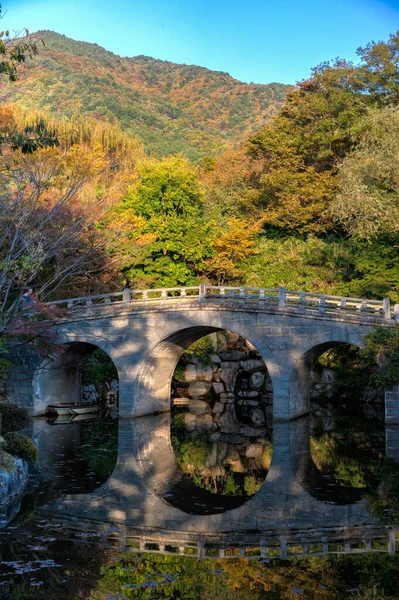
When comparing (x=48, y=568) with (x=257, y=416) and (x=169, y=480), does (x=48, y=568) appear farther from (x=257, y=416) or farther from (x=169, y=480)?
(x=257, y=416)

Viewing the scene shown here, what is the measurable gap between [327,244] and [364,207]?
6727 mm

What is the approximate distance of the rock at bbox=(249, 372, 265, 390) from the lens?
42500 millimetres

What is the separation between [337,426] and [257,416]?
5082 mm

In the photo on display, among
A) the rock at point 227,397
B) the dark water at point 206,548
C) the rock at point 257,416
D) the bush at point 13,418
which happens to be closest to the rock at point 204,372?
the rock at point 227,397

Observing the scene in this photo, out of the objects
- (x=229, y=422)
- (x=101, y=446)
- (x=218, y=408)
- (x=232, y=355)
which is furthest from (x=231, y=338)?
(x=101, y=446)

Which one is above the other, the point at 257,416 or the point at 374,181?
the point at 374,181

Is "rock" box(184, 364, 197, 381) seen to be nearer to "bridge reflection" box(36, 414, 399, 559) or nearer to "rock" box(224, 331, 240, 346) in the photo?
"rock" box(224, 331, 240, 346)

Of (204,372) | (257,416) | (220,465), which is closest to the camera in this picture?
(220,465)

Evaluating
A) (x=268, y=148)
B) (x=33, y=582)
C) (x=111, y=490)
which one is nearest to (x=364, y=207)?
(x=268, y=148)

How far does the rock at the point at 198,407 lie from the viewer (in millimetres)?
39000

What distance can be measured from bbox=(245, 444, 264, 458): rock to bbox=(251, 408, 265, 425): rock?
7.07 metres

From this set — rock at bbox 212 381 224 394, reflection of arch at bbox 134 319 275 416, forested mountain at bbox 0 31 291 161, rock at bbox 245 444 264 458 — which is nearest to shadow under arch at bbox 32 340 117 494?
reflection of arch at bbox 134 319 275 416

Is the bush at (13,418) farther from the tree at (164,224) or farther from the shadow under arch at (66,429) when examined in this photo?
the tree at (164,224)

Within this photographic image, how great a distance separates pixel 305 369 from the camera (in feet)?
117
